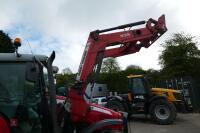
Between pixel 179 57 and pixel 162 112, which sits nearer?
pixel 162 112

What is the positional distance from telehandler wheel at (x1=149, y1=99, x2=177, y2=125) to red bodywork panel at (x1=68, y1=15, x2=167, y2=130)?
7.42 meters

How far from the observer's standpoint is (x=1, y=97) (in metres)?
5.44

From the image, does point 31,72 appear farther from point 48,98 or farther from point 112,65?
point 112,65

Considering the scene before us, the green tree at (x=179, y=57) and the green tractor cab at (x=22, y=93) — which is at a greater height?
the green tree at (x=179, y=57)

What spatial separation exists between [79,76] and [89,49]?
2.51ft

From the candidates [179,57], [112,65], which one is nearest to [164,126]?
[179,57]

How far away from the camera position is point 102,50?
8414 millimetres

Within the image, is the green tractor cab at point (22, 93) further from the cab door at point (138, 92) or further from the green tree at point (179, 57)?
the green tree at point (179, 57)

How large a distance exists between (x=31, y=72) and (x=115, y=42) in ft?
11.8

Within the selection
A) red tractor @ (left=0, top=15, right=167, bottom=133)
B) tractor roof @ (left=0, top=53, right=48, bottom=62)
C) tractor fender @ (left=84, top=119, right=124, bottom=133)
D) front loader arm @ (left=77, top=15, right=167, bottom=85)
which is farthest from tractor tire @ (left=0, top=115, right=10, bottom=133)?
front loader arm @ (left=77, top=15, right=167, bottom=85)

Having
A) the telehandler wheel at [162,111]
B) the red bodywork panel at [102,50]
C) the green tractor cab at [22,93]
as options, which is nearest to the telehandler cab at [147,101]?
the telehandler wheel at [162,111]

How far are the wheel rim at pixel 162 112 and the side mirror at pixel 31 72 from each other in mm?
12388

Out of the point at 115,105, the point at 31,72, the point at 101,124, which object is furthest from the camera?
the point at 115,105

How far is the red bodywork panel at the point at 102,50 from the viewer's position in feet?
22.7
